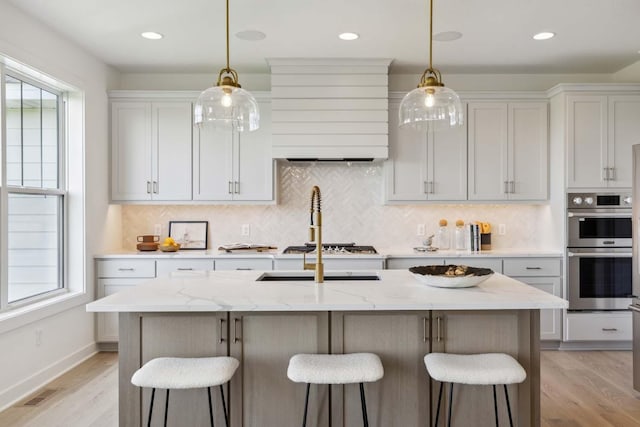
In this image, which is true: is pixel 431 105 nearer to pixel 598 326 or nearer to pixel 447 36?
pixel 447 36

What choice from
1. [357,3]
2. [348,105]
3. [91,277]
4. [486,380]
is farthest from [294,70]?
[486,380]

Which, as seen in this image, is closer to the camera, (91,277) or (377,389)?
(377,389)

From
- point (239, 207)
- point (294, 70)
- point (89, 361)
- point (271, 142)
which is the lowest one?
point (89, 361)

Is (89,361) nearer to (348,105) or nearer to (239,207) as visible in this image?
(239,207)

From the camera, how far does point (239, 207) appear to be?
490 cm

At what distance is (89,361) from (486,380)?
11.4ft

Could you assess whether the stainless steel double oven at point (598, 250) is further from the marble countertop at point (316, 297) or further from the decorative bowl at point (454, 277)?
the decorative bowl at point (454, 277)

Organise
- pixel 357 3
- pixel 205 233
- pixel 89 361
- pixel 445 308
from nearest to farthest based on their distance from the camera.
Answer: pixel 445 308
pixel 357 3
pixel 89 361
pixel 205 233

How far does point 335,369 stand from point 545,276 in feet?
10.2

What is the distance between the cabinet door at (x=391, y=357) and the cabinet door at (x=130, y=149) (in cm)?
301

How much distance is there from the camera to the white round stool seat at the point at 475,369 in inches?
76.9

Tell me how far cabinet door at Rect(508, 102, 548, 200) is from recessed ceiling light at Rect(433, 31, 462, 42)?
1130 mm

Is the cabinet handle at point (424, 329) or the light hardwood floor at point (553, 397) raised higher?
the cabinet handle at point (424, 329)

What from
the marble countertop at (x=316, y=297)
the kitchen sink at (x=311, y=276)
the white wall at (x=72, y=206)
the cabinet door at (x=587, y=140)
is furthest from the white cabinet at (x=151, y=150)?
the cabinet door at (x=587, y=140)
